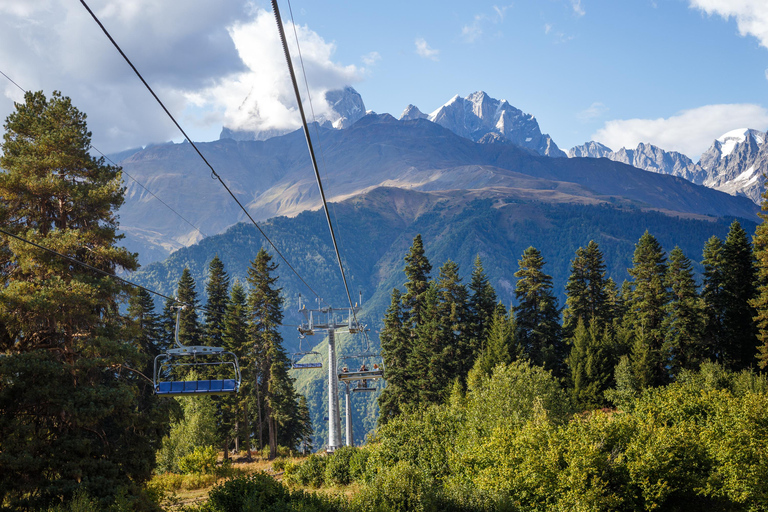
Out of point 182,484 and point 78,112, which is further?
point 182,484

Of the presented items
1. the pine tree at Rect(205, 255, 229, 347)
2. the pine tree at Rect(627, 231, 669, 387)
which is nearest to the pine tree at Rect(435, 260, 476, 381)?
the pine tree at Rect(627, 231, 669, 387)

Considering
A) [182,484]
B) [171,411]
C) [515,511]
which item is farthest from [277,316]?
[515,511]

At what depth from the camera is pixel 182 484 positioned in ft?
127

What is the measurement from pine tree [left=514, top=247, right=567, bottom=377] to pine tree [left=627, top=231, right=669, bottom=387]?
788 centimetres

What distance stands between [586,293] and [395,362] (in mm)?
23465

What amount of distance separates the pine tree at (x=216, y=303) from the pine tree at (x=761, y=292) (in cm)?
5069

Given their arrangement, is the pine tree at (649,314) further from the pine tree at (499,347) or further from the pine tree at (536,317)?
the pine tree at (499,347)

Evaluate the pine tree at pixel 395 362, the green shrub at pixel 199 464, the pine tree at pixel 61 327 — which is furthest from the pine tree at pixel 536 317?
the pine tree at pixel 61 327

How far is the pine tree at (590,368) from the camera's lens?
53.6 meters

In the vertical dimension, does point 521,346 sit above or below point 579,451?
above

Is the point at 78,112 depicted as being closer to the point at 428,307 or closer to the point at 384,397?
the point at 428,307

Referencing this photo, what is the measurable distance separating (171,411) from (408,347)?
1298 inches

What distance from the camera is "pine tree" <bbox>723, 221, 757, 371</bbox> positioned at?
5341 cm

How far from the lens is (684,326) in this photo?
176 feet
